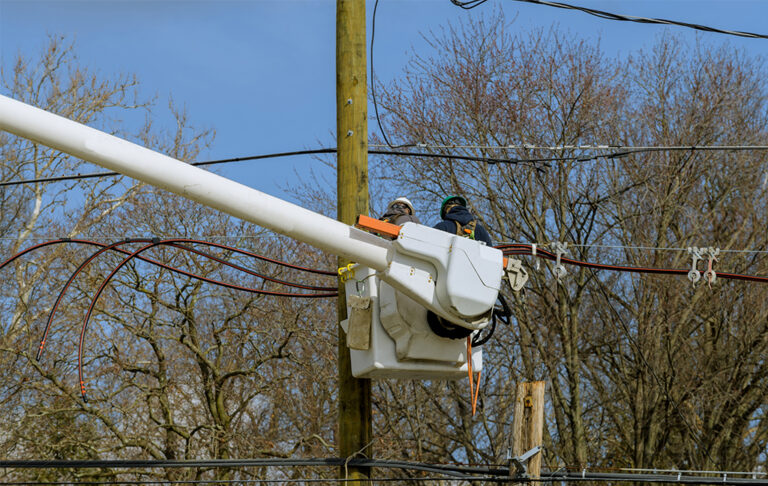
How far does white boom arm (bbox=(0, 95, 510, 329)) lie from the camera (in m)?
4.86

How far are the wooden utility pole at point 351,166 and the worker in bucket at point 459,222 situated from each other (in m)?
0.59

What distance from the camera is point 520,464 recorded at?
6188 mm

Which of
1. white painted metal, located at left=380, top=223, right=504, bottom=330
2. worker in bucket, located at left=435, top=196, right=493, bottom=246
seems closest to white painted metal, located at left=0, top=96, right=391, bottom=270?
white painted metal, located at left=380, top=223, right=504, bottom=330

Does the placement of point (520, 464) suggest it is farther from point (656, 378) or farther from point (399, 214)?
point (656, 378)

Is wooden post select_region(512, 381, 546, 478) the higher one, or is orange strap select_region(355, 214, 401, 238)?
orange strap select_region(355, 214, 401, 238)

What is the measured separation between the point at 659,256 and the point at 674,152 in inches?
79.6

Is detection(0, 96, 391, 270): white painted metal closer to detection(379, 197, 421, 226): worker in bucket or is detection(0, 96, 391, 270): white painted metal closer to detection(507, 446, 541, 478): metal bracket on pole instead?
detection(379, 197, 421, 226): worker in bucket

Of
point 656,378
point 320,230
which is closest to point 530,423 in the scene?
point 320,230

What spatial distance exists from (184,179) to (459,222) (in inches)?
79.5

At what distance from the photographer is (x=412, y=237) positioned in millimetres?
5602

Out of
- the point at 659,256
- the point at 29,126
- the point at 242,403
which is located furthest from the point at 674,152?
the point at 29,126

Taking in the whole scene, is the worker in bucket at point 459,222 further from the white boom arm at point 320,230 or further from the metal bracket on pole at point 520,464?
the metal bracket on pole at point 520,464

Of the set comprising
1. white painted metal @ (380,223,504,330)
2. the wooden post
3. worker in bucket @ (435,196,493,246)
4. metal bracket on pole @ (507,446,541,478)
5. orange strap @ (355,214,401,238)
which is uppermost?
worker in bucket @ (435,196,493,246)

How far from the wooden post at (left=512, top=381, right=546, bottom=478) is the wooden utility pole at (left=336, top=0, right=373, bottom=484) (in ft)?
3.27
